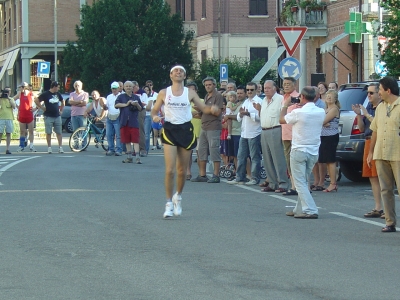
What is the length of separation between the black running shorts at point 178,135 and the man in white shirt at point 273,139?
352 centimetres

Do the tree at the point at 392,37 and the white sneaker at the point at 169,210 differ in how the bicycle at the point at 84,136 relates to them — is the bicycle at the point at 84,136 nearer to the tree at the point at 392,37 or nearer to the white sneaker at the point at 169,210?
the tree at the point at 392,37

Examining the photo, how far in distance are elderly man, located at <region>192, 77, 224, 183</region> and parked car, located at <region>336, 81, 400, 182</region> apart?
2238mm

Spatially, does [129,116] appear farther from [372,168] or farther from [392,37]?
[372,168]

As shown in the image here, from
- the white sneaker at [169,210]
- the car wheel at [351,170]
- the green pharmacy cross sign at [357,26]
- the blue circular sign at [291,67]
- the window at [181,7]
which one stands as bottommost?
the white sneaker at [169,210]

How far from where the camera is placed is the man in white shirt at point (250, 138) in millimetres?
16875

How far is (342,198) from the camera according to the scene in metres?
15.2

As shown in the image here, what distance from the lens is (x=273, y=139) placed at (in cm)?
1580

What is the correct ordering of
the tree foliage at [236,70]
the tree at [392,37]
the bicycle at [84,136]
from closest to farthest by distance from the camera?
1. the tree at [392,37]
2. the bicycle at [84,136]
3. the tree foliage at [236,70]

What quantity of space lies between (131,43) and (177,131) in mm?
39300

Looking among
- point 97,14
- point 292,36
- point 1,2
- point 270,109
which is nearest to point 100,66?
point 97,14

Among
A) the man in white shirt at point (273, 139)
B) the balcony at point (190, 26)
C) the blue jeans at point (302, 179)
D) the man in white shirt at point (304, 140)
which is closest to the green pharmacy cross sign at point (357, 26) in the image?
the man in white shirt at point (273, 139)

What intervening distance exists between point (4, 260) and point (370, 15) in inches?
1082

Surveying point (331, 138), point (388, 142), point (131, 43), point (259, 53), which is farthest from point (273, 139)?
point (259, 53)

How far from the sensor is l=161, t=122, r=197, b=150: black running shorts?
40.5 feet
